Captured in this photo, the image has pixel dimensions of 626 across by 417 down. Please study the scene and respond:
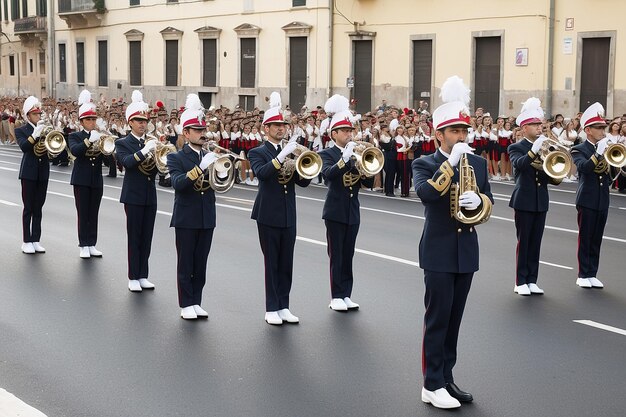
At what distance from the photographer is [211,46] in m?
43.5

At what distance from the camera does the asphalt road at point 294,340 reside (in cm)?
721

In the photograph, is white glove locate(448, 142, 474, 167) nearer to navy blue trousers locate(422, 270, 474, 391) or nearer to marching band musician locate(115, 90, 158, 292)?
navy blue trousers locate(422, 270, 474, 391)

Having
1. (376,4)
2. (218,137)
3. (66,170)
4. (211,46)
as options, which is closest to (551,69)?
(376,4)

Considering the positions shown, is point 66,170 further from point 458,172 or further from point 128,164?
point 458,172

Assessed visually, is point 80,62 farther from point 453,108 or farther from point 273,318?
point 453,108

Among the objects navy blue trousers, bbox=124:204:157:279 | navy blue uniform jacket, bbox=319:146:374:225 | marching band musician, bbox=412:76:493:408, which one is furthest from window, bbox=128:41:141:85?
marching band musician, bbox=412:76:493:408

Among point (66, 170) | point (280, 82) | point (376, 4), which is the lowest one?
point (66, 170)

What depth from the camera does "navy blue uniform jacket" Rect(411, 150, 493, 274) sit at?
23.2ft

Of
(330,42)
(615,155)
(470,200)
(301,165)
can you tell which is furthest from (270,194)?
(330,42)

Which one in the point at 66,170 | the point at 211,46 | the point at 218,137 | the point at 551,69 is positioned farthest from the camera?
the point at 211,46

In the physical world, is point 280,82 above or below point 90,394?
above

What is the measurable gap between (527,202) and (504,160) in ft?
50.1

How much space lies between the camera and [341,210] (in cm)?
1006

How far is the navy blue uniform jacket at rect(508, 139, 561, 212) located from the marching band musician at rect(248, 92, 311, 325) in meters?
2.81
